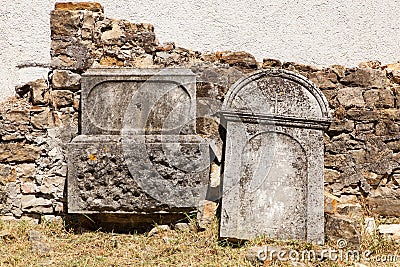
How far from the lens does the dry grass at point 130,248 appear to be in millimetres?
3693

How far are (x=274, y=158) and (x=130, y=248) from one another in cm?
137

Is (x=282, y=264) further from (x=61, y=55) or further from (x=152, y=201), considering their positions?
(x=61, y=55)

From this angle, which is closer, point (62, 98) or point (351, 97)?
point (62, 98)

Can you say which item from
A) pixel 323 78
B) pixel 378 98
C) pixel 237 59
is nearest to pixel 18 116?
pixel 237 59

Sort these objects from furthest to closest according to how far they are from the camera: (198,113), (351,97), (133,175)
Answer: (351,97)
(198,113)
(133,175)

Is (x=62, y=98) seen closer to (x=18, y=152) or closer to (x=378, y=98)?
(x=18, y=152)

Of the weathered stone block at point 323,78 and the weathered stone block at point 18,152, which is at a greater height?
the weathered stone block at point 323,78

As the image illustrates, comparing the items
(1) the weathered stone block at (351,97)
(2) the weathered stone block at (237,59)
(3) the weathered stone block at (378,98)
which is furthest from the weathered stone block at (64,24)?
(3) the weathered stone block at (378,98)

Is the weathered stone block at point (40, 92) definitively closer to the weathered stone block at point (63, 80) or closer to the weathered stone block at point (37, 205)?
the weathered stone block at point (63, 80)

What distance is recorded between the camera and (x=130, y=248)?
13.1 ft

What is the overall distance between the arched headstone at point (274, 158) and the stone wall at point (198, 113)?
0.28 m

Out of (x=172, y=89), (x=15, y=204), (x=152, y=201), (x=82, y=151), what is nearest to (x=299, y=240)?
(x=152, y=201)

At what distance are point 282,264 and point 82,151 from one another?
1.82 m

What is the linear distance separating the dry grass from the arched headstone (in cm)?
17
